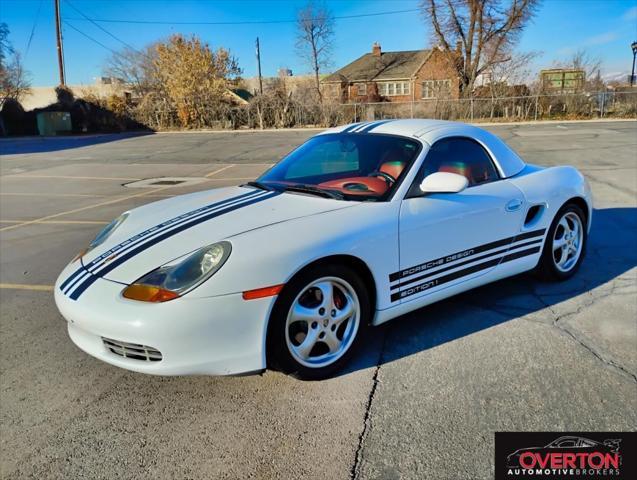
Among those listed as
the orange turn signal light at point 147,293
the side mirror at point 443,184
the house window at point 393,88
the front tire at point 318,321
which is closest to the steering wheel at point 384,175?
the side mirror at point 443,184

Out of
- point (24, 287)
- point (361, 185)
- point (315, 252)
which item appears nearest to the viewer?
point (315, 252)

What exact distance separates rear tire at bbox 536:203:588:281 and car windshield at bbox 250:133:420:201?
158cm

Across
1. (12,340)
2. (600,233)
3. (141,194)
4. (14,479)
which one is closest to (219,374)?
(14,479)

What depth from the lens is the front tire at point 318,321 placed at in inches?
103

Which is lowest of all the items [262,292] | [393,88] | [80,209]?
[80,209]

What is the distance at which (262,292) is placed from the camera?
2.49 metres

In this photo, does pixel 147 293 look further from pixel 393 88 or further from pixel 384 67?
pixel 384 67

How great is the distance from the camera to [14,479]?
2193 mm

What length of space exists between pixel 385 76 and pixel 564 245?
47.8 meters

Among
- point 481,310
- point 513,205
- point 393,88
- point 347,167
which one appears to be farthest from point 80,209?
point 393,88

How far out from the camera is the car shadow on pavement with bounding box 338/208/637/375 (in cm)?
327

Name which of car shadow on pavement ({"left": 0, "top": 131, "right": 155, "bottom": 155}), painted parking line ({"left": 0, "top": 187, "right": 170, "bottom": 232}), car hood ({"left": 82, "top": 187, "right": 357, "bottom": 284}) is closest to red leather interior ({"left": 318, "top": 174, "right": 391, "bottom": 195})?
car hood ({"left": 82, "top": 187, "right": 357, "bottom": 284})

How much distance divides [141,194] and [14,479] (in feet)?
27.3

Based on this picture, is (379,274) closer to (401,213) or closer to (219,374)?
(401,213)
